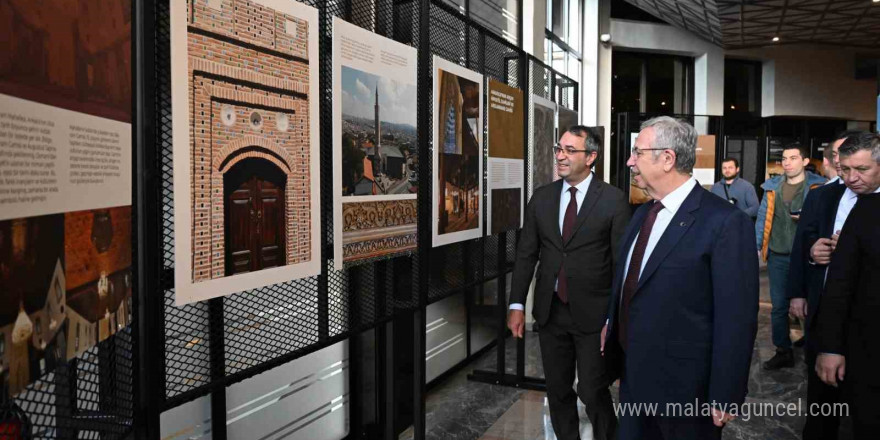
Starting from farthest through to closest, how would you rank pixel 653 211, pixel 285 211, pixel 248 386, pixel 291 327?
1. pixel 248 386
2. pixel 653 211
3. pixel 291 327
4. pixel 285 211

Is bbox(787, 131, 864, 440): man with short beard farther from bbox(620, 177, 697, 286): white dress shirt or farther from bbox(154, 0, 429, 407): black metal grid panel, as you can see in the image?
bbox(154, 0, 429, 407): black metal grid panel

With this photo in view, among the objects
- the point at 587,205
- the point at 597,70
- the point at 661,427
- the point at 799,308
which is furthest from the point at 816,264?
the point at 597,70

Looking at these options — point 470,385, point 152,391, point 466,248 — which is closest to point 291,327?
point 152,391

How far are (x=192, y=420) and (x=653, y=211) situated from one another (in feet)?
6.35

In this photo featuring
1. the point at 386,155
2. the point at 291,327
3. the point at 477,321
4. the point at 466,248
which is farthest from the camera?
the point at 477,321

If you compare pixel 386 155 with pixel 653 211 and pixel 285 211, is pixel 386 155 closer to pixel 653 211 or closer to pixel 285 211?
pixel 285 211

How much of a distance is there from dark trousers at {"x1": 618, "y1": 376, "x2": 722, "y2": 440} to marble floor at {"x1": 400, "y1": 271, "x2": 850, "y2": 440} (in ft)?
4.93

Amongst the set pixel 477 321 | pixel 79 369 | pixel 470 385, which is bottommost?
pixel 470 385

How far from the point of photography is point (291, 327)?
2.08 metres

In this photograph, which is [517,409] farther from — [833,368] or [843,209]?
[843,209]

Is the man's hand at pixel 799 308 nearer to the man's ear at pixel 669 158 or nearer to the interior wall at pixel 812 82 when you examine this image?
the man's ear at pixel 669 158

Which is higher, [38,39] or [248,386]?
[38,39]

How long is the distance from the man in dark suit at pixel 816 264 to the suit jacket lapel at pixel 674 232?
1.29m

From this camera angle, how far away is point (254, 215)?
5.93 ft
